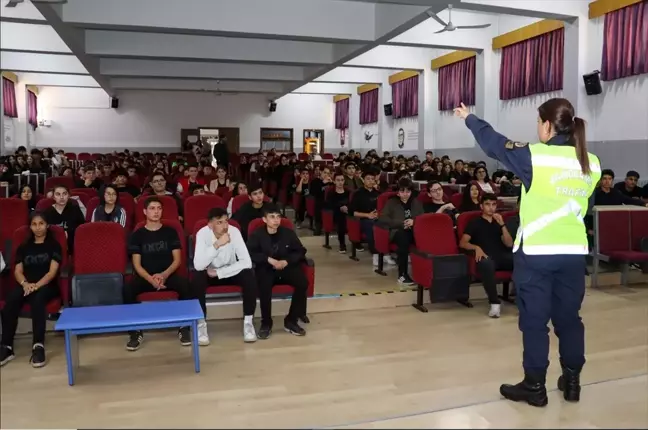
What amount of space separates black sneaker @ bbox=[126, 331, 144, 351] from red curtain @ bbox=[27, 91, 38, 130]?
51.6 feet

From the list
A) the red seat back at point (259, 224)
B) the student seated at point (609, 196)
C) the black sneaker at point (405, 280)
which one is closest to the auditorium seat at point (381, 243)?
the black sneaker at point (405, 280)

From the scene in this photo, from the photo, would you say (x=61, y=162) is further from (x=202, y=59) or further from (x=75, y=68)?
(x=202, y=59)

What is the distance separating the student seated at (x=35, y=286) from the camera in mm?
3805

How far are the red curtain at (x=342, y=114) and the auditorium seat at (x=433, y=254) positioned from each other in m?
15.7

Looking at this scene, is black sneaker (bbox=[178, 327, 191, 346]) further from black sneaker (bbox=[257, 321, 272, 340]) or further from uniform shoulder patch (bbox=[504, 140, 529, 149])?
uniform shoulder patch (bbox=[504, 140, 529, 149])

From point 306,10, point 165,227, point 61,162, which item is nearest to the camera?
point 165,227

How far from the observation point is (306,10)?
29.0 feet

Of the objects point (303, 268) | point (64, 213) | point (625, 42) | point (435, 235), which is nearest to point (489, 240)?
point (435, 235)

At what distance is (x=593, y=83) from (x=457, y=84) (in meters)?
4.49

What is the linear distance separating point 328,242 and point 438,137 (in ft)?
25.0

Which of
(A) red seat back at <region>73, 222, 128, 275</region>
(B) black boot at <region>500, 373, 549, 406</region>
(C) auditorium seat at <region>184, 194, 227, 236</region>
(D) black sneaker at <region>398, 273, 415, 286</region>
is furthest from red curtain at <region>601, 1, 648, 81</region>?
(A) red seat back at <region>73, 222, 128, 275</region>

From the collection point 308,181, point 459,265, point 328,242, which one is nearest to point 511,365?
point 459,265

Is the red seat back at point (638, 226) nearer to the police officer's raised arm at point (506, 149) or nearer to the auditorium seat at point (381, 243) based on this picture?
the auditorium seat at point (381, 243)

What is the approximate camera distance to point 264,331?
429cm
